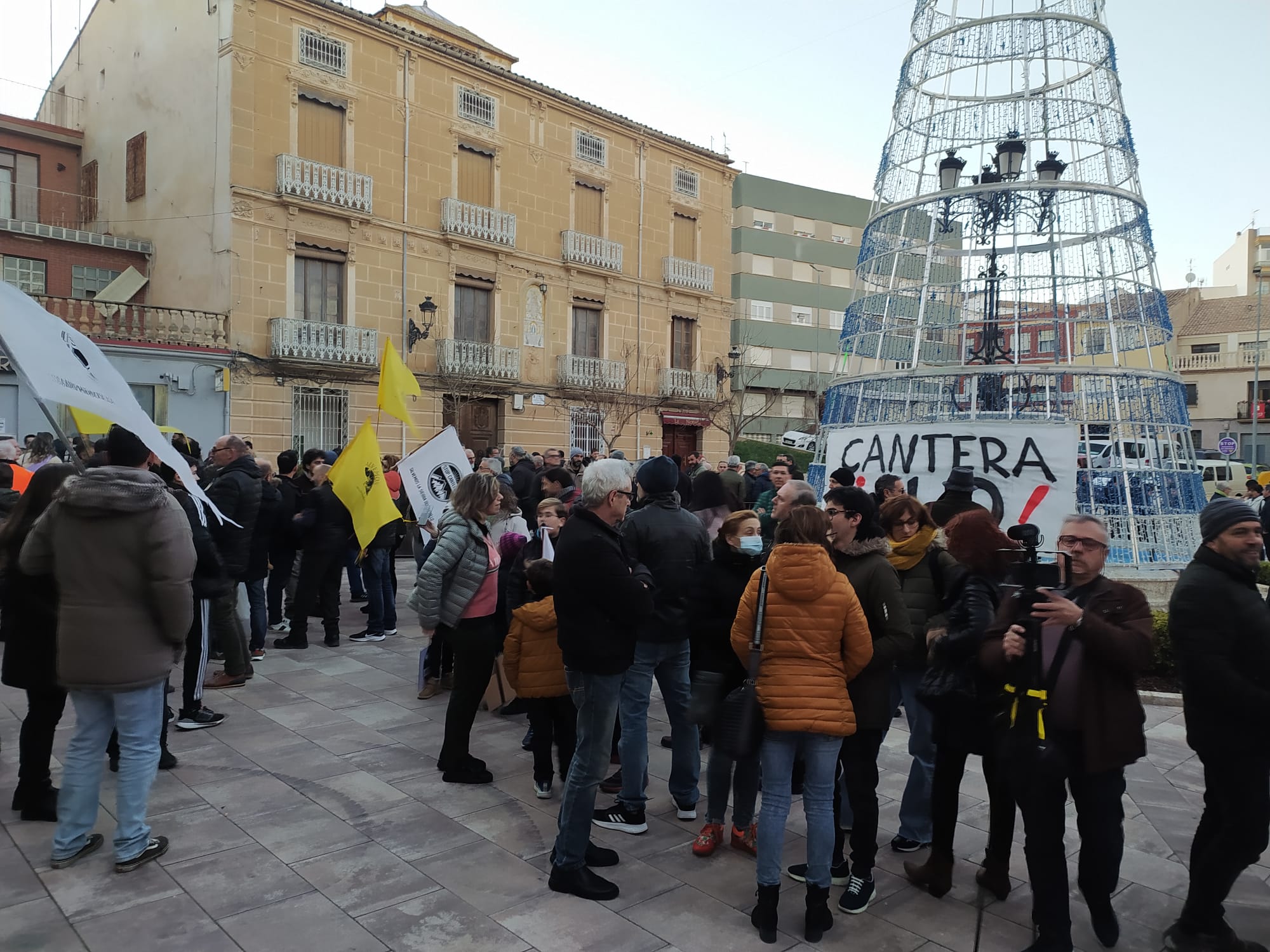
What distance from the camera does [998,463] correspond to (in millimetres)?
6531

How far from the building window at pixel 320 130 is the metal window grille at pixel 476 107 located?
3033mm

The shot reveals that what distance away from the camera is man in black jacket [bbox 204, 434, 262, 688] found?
5988 millimetres

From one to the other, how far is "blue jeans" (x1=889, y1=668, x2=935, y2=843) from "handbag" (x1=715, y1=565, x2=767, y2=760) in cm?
95

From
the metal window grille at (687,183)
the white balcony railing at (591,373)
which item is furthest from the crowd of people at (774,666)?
the metal window grille at (687,183)

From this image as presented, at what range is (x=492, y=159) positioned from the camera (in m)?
21.2

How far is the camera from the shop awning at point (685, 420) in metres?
25.2

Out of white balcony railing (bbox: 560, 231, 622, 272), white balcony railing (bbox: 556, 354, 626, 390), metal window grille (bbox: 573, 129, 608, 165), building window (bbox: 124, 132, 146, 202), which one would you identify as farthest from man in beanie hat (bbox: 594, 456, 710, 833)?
metal window grille (bbox: 573, 129, 608, 165)

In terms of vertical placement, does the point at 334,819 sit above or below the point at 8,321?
below

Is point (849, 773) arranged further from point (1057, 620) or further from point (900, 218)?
point (900, 218)

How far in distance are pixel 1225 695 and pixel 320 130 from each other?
19.5m

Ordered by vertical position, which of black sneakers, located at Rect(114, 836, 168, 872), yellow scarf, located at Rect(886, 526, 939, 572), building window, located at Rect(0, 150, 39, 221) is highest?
building window, located at Rect(0, 150, 39, 221)

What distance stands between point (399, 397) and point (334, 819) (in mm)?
4274

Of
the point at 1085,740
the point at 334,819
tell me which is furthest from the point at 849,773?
the point at 334,819

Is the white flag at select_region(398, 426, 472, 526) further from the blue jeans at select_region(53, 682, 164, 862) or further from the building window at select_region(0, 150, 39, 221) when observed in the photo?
the building window at select_region(0, 150, 39, 221)
